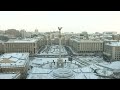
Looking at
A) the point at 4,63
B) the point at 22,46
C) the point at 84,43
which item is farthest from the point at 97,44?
the point at 4,63

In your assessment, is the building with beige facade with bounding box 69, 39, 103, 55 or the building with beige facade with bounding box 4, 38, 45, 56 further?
the building with beige facade with bounding box 69, 39, 103, 55

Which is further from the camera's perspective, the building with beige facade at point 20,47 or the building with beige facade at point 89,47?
the building with beige facade at point 89,47

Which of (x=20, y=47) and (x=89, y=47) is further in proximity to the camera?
(x=89, y=47)
